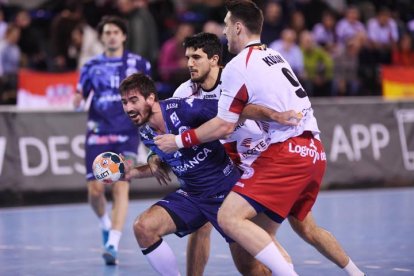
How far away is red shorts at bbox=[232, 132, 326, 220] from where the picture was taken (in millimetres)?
7262

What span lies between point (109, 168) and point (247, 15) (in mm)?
1626

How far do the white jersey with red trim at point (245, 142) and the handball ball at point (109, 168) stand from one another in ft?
2.78

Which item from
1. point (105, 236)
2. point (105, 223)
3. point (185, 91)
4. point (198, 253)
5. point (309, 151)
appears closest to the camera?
point (309, 151)

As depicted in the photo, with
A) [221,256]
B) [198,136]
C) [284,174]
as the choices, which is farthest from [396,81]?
[198,136]

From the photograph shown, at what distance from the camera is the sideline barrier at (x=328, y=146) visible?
14.3 m

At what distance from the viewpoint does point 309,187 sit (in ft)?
24.9

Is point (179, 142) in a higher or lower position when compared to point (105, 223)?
higher

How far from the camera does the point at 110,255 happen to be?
9.94 meters

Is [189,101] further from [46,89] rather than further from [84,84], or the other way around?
[46,89]

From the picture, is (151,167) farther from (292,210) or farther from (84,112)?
(84,112)

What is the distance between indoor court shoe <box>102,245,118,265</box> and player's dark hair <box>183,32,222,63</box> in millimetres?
2667

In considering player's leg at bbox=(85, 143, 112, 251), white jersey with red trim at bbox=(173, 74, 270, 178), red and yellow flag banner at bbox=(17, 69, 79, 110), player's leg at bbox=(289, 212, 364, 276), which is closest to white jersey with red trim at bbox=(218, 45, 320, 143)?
white jersey with red trim at bbox=(173, 74, 270, 178)

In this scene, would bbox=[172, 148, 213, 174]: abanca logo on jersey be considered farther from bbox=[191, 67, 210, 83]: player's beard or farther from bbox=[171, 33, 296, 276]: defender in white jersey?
bbox=[191, 67, 210, 83]: player's beard

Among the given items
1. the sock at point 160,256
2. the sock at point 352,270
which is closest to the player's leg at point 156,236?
the sock at point 160,256
